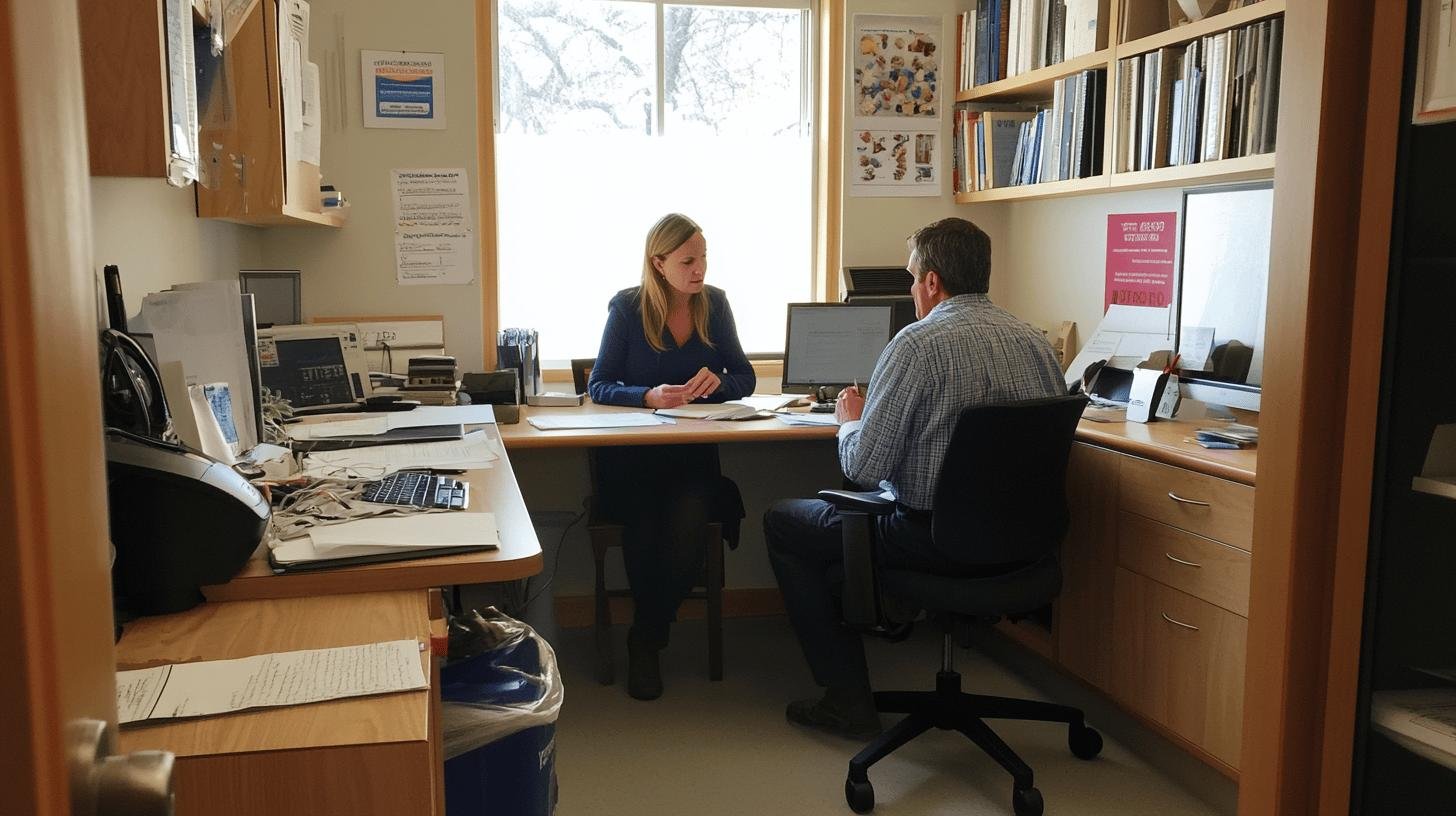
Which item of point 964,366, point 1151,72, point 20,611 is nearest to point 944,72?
point 1151,72

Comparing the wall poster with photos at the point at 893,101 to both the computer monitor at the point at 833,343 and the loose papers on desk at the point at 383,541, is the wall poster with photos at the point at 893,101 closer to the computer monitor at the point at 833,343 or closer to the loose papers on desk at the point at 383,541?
the computer monitor at the point at 833,343

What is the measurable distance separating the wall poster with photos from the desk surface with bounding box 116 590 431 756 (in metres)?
2.86

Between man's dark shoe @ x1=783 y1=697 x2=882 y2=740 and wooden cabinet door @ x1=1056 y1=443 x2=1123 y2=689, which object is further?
man's dark shoe @ x1=783 y1=697 x2=882 y2=740

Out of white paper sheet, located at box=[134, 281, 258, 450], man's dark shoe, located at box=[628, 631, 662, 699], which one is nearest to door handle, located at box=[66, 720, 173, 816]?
white paper sheet, located at box=[134, 281, 258, 450]

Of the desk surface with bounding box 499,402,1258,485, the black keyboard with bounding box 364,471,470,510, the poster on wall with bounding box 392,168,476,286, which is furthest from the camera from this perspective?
the poster on wall with bounding box 392,168,476,286

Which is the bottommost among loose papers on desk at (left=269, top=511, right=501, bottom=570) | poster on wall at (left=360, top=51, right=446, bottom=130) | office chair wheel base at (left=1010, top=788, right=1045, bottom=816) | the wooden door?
office chair wheel base at (left=1010, top=788, right=1045, bottom=816)

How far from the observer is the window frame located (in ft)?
12.2

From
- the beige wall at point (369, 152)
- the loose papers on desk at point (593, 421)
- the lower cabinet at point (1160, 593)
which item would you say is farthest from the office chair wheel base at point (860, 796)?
the beige wall at point (369, 152)

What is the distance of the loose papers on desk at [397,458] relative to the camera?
6.83 ft

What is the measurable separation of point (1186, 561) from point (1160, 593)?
12 cm

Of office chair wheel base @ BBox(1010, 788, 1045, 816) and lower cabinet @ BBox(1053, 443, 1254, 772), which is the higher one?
lower cabinet @ BBox(1053, 443, 1254, 772)

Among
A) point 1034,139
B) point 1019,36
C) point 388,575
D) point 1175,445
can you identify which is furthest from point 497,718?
point 1019,36

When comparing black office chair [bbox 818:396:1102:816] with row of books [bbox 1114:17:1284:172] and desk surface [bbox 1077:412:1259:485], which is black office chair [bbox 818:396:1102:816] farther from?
row of books [bbox 1114:17:1284:172]

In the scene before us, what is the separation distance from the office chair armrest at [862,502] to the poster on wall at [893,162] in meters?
1.69
